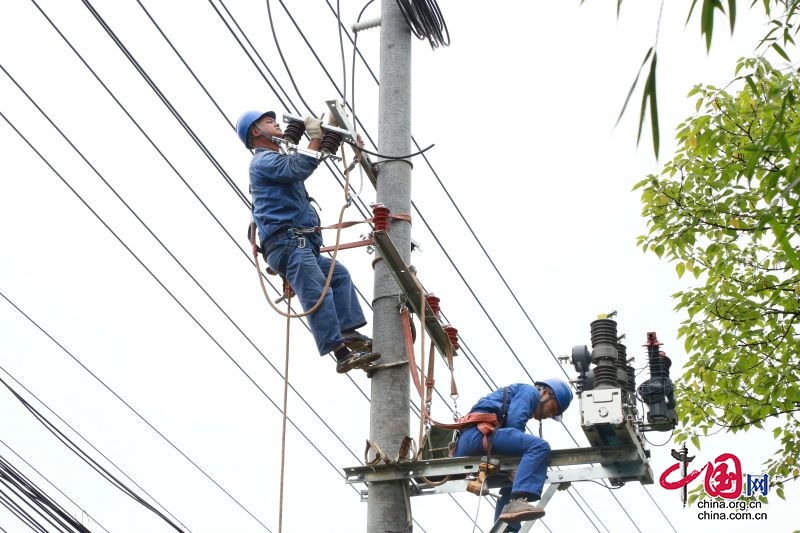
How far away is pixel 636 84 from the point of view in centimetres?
372

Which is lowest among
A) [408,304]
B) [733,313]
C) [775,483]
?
[775,483]

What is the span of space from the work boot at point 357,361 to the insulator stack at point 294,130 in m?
1.50

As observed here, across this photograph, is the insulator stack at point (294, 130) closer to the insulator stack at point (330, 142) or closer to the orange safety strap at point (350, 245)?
the insulator stack at point (330, 142)

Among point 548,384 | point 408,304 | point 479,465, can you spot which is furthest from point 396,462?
point 548,384

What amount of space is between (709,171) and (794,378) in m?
1.73

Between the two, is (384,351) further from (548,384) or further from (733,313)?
(733,313)

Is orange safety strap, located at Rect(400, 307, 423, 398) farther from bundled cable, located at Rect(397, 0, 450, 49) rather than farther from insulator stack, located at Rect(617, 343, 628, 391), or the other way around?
bundled cable, located at Rect(397, 0, 450, 49)

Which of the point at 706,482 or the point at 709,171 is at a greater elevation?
the point at 709,171

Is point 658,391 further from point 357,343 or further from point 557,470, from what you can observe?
point 357,343

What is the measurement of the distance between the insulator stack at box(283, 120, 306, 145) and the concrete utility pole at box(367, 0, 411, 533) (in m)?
0.61

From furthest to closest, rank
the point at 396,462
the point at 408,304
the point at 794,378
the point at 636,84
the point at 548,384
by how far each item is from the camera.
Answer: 1. the point at 794,378
2. the point at 548,384
3. the point at 408,304
4. the point at 396,462
5. the point at 636,84

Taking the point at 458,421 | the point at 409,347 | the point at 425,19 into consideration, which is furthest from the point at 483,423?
the point at 425,19

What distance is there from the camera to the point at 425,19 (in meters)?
8.78

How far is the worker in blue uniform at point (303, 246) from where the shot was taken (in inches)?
293
